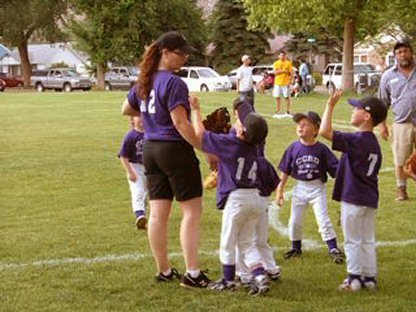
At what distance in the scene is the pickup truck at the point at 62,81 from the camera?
57750mm

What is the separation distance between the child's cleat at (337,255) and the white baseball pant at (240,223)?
1164mm

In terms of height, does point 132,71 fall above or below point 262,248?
above

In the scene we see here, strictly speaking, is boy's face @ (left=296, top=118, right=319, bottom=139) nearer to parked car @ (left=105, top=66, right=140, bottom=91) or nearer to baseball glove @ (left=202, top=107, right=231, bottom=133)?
baseball glove @ (left=202, top=107, right=231, bottom=133)

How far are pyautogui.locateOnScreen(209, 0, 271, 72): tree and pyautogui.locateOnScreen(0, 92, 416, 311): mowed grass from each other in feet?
174

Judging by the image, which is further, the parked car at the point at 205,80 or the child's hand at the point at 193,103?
the parked car at the point at 205,80

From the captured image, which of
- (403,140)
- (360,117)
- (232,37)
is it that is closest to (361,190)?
(360,117)

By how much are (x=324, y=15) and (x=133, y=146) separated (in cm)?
2881

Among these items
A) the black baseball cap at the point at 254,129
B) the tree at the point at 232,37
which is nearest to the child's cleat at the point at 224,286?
the black baseball cap at the point at 254,129

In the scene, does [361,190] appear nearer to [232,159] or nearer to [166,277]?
[232,159]

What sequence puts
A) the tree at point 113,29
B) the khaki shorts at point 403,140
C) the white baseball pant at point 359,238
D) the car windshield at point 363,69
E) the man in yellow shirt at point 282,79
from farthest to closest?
the tree at point 113,29
the car windshield at point 363,69
the man in yellow shirt at point 282,79
the khaki shorts at point 403,140
the white baseball pant at point 359,238

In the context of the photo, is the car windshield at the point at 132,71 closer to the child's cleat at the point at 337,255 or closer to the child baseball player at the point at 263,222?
the child's cleat at the point at 337,255

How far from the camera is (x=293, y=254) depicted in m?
6.95

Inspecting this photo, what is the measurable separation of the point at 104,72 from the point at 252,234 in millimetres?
55226

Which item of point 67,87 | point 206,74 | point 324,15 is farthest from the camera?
point 67,87
